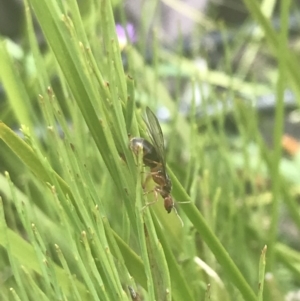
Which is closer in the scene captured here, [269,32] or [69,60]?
[69,60]

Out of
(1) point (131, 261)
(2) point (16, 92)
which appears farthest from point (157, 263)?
(2) point (16, 92)

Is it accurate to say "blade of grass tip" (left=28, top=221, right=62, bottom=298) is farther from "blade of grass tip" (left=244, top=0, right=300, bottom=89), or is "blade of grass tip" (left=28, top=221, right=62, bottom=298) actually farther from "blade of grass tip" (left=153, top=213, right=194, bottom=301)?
"blade of grass tip" (left=244, top=0, right=300, bottom=89)

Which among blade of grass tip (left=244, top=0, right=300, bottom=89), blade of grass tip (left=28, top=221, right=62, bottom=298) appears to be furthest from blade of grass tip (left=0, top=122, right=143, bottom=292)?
blade of grass tip (left=244, top=0, right=300, bottom=89)

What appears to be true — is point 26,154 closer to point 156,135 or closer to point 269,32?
point 156,135

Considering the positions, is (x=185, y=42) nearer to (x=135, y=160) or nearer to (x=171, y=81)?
(x=171, y=81)

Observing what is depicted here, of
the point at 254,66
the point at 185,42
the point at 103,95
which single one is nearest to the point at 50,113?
the point at 103,95

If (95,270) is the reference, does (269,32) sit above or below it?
above

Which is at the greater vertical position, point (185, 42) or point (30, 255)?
point (185, 42)

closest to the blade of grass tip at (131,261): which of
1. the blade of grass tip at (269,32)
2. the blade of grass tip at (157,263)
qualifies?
the blade of grass tip at (157,263)
